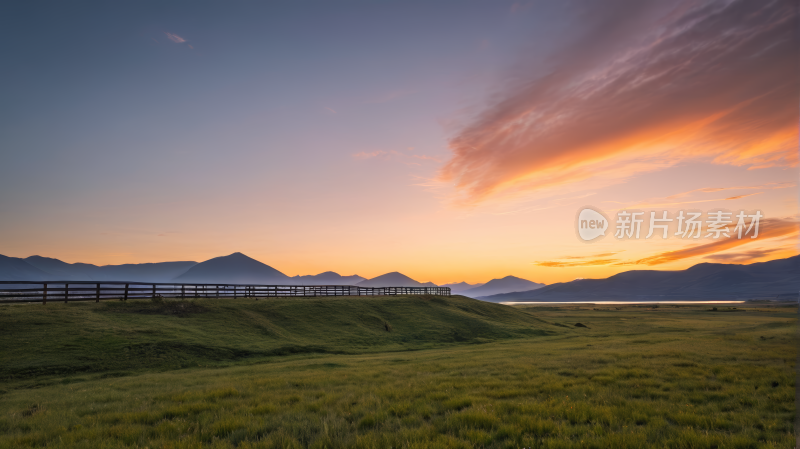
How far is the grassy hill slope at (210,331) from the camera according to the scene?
22875mm

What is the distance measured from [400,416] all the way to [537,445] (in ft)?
11.5

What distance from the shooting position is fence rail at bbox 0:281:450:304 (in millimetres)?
30800

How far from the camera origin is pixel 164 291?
41.0 meters

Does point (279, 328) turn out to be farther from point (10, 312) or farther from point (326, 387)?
point (326, 387)

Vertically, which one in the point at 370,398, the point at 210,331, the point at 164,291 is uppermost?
the point at 164,291

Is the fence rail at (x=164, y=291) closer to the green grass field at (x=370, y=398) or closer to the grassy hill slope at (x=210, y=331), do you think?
the grassy hill slope at (x=210, y=331)

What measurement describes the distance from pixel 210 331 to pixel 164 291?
13.1m

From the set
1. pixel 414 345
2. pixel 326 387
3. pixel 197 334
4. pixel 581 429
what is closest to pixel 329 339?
Result: pixel 414 345

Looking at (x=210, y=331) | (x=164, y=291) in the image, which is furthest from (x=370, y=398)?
(x=164, y=291)

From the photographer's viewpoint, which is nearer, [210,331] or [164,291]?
[210,331]

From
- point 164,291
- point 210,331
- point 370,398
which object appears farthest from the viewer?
point 164,291

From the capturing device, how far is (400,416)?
29.9 ft

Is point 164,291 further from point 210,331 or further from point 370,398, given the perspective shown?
point 370,398

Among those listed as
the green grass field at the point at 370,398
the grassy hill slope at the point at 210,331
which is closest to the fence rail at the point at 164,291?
the grassy hill slope at the point at 210,331
